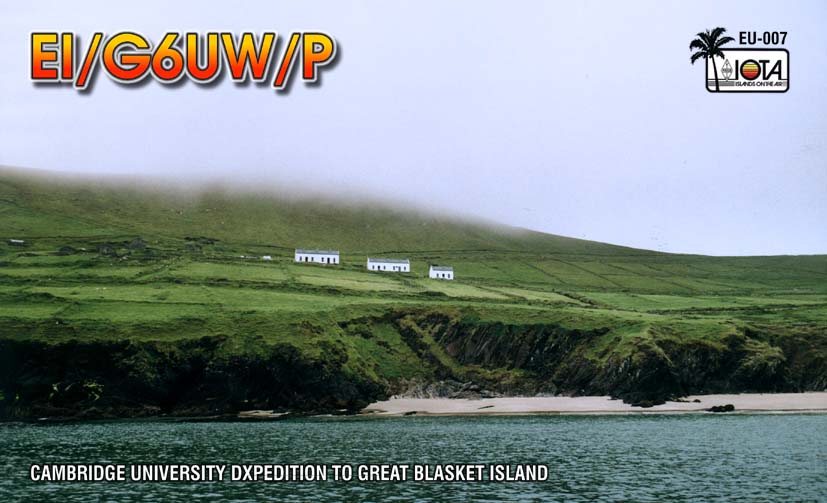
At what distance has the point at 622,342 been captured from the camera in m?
127

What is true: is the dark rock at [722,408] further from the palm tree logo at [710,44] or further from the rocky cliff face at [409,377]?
the palm tree logo at [710,44]

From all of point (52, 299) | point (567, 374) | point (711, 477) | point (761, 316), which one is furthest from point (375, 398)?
point (761, 316)

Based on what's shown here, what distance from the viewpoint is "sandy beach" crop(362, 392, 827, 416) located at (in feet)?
364

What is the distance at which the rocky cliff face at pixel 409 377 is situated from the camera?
4326 inches

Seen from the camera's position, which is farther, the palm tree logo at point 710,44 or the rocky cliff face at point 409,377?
the rocky cliff face at point 409,377

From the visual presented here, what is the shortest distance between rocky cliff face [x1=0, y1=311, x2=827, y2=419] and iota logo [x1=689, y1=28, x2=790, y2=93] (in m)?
54.7

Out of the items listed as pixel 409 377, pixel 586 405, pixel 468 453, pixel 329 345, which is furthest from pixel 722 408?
pixel 329 345

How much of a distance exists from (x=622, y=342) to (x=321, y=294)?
61879 mm

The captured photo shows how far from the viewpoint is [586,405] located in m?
116

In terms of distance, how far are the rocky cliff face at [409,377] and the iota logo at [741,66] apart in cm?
5474

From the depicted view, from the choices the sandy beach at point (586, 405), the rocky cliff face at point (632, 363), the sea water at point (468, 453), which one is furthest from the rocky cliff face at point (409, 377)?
the sea water at point (468, 453)

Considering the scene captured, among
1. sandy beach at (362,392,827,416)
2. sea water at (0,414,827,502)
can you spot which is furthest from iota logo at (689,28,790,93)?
sandy beach at (362,392,827,416)

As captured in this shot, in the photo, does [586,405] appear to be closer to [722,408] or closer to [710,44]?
[722,408]

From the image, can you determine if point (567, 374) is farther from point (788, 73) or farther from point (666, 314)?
point (788, 73)
